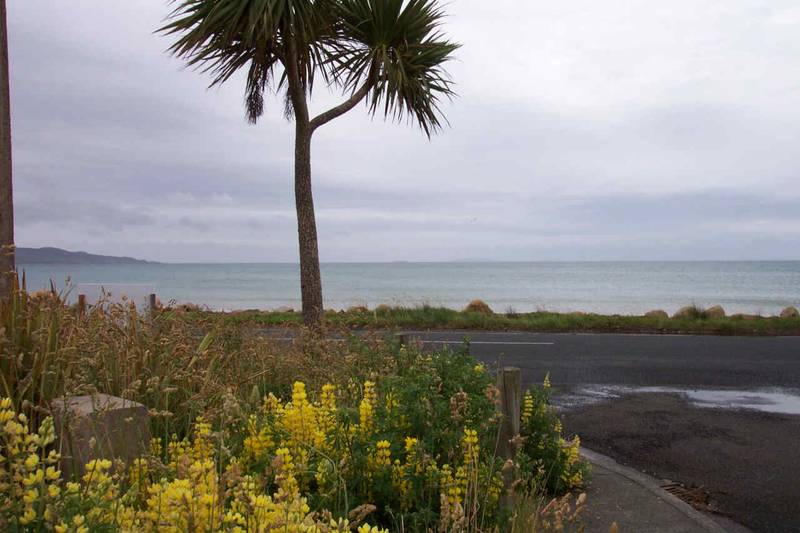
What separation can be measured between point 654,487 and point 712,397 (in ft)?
14.1

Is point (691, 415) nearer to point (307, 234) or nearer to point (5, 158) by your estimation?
point (307, 234)

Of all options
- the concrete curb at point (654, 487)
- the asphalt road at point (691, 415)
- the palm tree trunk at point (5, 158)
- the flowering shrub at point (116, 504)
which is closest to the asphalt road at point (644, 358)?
the asphalt road at point (691, 415)

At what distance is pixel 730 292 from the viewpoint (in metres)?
54.6

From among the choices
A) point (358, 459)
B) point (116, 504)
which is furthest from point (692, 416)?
point (116, 504)

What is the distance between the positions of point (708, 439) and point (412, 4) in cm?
714

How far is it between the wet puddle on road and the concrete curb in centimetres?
229

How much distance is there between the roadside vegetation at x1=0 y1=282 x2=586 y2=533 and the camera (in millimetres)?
1848

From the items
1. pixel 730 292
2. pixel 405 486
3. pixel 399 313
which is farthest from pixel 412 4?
pixel 730 292

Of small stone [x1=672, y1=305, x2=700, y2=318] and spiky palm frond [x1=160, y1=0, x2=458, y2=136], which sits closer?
spiky palm frond [x1=160, y1=0, x2=458, y2=136]

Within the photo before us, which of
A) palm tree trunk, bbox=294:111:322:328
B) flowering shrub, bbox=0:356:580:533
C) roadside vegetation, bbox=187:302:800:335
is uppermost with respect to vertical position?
palm tree trunk, bbox=294:111:322:328

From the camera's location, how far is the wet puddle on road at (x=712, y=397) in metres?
8.30

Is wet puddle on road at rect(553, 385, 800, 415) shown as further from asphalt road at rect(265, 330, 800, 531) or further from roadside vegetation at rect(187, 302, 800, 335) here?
roadside vegetation at rect(187, 302, 800, 335)

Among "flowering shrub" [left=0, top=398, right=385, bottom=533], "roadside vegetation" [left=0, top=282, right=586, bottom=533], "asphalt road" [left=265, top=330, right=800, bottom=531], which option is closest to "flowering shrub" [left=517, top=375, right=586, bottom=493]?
"roadside vegetation" [left=0, top=282, right=586, bottom=533]

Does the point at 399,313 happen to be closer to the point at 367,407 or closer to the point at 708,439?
the point at 708,439
